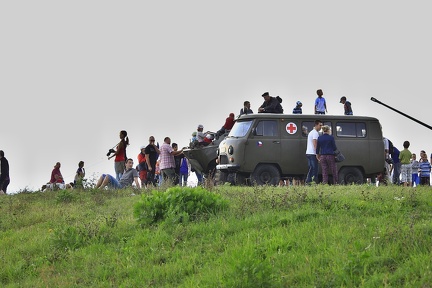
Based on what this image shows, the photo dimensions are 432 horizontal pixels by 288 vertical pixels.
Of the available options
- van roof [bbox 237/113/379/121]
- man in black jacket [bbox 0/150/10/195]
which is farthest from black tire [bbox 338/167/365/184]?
man in black jacket [bbox 0/150/10/195]

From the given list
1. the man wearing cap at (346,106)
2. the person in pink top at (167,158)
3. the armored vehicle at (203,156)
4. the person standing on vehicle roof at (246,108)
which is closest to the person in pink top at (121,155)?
the person in pink top at (167,158)

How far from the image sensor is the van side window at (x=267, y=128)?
74.2ft

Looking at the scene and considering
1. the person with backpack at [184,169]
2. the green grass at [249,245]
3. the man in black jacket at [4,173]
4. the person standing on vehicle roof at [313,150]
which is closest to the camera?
the green grass at [249,245]

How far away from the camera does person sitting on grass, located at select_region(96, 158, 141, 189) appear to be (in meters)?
22.9

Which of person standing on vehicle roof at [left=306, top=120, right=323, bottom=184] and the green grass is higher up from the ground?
person standing on vehicle roof at [left=306, top=120, right=323, bottom=184]

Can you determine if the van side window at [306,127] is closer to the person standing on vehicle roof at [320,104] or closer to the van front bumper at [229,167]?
the person standing on vehicle roof at [320,104]

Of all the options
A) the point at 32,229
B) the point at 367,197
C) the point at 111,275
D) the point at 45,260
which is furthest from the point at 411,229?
the point at 32,229

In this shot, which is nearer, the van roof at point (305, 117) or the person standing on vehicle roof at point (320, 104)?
the van roof at point (305, 117)

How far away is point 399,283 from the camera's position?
8953mm

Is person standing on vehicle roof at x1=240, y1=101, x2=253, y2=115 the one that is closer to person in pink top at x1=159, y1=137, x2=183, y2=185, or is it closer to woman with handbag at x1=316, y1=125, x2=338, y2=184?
person in pink top at x1=159, y1=137, x2=183, y2=185

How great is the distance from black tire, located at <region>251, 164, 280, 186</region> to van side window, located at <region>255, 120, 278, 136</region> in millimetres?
977

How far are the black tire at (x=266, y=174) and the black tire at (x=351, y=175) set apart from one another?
6.75ft

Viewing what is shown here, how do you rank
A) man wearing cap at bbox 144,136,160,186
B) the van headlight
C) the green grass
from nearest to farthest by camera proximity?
the green grass
the van headlight
man wearing cap at bbox 144,136,160,186

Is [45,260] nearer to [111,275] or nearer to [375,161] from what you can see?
[111,275]
